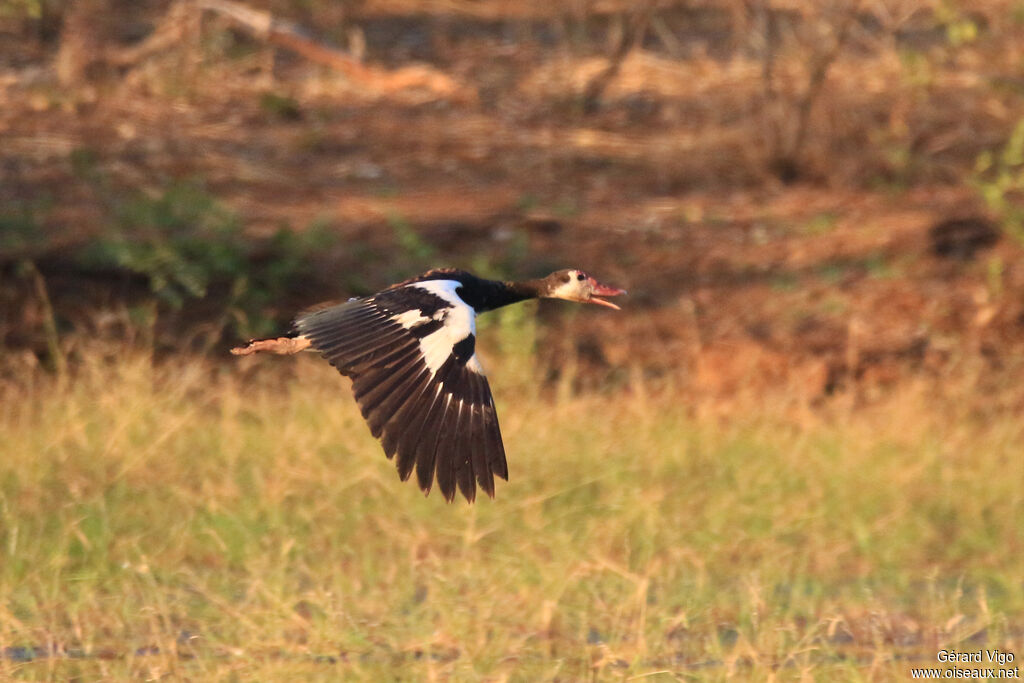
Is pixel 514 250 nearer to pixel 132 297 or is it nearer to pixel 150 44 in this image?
pixel 132 297

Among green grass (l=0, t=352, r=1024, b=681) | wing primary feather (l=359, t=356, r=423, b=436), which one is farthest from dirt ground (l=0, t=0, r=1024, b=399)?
wing primary feather (l=359, t=356, r=423, b=436)

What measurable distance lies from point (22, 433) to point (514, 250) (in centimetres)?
324

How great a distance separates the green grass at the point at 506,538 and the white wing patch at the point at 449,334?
2.14ft

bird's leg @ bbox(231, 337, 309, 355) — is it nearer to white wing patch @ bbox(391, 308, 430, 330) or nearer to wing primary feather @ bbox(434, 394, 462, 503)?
white wing patch @ bbox(391, 308, 430, 330)

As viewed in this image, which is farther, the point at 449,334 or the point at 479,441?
the point at 449,334

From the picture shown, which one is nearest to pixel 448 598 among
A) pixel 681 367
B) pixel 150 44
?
pixel 681 367

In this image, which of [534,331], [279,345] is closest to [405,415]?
[279,345]

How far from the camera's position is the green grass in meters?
4.74

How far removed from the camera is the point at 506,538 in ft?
19.2

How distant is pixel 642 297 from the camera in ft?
28.6

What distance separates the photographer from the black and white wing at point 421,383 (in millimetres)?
4242

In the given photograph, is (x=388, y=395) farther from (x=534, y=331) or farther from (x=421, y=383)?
(x=534, y=331)

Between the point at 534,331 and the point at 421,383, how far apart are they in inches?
145

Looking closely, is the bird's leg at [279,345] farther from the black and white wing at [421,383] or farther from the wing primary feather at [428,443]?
the wing primary feather at [428,443]
